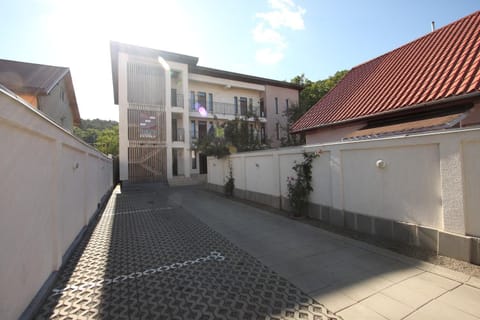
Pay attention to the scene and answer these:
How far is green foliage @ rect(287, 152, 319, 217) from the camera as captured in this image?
6469 mm

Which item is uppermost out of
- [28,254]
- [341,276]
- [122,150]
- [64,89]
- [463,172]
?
[64,89]

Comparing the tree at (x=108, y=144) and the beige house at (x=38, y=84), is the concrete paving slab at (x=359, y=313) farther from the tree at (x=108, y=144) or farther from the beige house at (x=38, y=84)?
the tree at (x=108, y=144)

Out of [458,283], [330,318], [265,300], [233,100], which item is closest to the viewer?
[330,318]

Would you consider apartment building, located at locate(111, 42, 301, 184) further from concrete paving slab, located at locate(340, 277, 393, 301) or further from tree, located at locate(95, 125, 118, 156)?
tree, located at locate(95, 125, 118, 156)

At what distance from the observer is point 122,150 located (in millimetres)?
16391

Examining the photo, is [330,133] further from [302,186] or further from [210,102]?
[210,102]

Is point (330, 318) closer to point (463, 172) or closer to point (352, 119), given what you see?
point (463, 172)

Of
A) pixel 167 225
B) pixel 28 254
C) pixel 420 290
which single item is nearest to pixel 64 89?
pixel 167 225

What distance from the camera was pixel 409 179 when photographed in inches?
166

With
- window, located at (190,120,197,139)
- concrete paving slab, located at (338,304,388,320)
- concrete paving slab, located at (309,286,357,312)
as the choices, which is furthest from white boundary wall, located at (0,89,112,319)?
window, located at (190,120,197,139)

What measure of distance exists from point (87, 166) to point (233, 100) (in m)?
18.3

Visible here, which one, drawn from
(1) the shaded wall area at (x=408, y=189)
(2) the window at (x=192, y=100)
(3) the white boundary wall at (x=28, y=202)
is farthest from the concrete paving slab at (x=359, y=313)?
(2) the window at (x=192, y=100)

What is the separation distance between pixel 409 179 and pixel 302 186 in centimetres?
276

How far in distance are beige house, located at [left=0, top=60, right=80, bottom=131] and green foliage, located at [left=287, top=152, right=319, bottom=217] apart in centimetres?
895
